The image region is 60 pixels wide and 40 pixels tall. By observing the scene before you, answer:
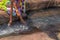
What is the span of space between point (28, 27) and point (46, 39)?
47 centimetres

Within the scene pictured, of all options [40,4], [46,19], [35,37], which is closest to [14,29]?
[35,37]

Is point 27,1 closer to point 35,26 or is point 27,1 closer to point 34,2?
point 34,2

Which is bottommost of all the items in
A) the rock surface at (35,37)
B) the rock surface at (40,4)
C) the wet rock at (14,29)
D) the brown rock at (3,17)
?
the rock surface at (35,37)

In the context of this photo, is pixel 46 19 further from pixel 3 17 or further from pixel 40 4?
pixel 3 17

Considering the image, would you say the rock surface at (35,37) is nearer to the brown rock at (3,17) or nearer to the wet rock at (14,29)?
the wet rock at (14,29)

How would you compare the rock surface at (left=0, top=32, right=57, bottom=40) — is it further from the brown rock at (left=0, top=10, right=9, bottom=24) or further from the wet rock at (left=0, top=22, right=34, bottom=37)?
the brown rock at (left=0, top=10, right=9, bottom=24)

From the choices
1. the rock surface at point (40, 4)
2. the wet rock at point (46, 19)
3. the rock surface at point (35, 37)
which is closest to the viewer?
the rock surface at point (35, 37)

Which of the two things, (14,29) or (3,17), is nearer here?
(14,29)

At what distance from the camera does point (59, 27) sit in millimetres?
2818

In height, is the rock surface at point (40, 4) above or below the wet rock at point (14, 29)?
above

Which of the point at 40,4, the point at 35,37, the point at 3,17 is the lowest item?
the point at 35,37

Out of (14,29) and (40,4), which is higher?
(40,4)

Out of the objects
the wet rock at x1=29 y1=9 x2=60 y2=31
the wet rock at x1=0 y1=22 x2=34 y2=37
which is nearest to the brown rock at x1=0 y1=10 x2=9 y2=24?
the wet rock at x1=0 y1=22 x2=34 y2=37

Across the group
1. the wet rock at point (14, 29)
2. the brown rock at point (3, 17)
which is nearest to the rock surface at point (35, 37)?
the wet rock at point (14, 29)
